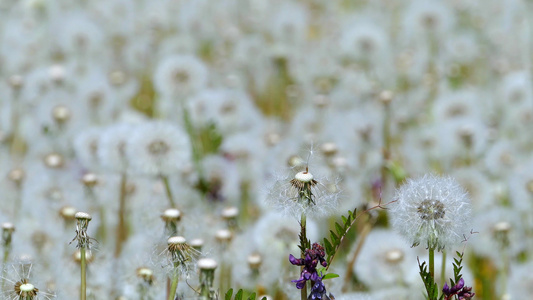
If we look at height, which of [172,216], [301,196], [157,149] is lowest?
[301,196]

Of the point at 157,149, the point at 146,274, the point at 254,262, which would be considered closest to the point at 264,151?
the point at 157,149

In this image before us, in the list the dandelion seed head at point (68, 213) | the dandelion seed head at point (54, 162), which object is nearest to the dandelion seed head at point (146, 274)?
the dandelion seed head at point (68, 213)

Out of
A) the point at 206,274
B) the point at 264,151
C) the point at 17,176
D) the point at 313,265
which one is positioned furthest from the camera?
the point at 264,151

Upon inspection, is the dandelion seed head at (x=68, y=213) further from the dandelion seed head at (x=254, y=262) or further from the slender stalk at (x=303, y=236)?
the slender stalk at (x=303, y=236)

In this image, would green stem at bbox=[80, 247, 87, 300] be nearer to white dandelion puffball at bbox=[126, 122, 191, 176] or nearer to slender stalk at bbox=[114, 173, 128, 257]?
white dandelion puffball at bbox=[126, 122, 191, 176]

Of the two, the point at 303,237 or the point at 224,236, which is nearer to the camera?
the point at 303,237

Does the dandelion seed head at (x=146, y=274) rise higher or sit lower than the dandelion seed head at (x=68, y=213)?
lower

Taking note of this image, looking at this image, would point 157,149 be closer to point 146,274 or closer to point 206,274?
point 146,274
